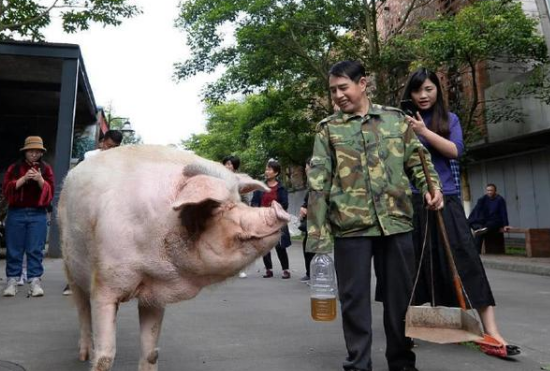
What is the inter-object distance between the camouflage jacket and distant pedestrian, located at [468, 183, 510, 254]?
985 cm

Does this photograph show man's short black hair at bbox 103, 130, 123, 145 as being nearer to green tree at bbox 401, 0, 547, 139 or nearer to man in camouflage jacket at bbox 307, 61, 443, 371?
man in camouflage jacket at bbox 307, 61, 443, 371

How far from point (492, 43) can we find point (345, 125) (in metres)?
10.6

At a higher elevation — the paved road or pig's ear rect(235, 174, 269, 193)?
pig's ear rect(235, 174, 269, 193)

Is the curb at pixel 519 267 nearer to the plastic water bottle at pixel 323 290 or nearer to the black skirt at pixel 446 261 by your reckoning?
the black skirt at pixel 446 261

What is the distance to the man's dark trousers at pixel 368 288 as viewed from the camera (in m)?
3.17

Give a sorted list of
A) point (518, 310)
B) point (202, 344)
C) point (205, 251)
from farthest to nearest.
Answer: point (518, 310), point (202, 344), point (205, 251)

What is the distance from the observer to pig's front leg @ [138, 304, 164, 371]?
3.09 m

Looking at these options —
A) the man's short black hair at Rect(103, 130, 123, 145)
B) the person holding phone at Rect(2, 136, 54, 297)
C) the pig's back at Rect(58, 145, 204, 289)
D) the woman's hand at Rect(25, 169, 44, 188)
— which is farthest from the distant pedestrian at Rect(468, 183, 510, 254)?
the pig's back at Rect(58, 145, 204, 289)

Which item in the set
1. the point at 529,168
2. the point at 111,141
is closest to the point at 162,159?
the point at 111,141

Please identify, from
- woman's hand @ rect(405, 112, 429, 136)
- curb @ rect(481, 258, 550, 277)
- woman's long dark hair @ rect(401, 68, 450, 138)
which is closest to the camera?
woman's hand @ rect(405, 112, 429, 136)

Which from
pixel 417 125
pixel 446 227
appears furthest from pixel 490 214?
pixel 417 125

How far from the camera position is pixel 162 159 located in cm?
293

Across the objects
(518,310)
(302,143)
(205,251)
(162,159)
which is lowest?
(518,310)

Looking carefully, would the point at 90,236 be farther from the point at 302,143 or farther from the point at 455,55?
the point at 302,143
